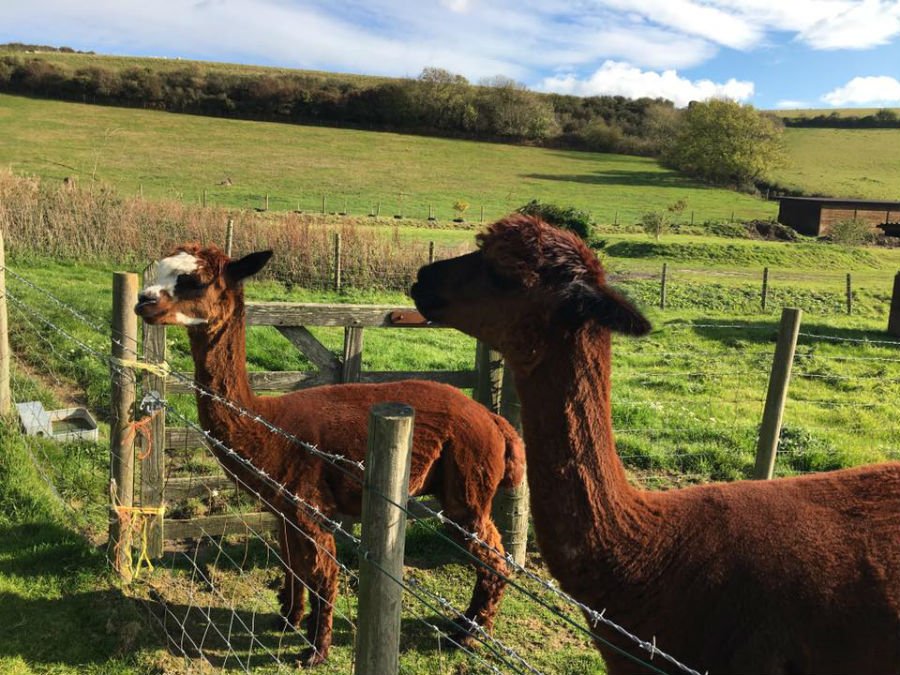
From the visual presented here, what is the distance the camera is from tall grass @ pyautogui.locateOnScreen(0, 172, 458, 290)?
16.5 metres

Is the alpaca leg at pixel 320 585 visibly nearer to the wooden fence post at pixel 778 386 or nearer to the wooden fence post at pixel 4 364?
the wooden fence post at pixel 778 386

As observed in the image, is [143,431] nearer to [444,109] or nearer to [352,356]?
[352,356]

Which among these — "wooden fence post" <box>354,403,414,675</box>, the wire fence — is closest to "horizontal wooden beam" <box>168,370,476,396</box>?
the wire fence

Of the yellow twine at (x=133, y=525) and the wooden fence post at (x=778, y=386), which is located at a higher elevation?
the wooden fence post at (x=778, y=386)

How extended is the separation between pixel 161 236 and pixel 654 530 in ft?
57.1

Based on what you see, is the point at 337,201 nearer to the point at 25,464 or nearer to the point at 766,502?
the point at 25,464

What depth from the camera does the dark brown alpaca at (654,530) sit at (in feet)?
7.65

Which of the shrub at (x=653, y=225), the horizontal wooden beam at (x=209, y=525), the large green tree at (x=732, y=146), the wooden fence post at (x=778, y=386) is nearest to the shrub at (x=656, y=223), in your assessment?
the shrub at (x=653, y=225)

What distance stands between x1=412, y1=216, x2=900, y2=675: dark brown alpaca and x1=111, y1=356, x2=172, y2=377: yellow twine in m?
2.62

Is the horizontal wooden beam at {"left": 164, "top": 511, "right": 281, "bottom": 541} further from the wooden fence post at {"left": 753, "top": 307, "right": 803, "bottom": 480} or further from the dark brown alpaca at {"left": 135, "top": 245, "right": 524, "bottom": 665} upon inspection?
the wooden fence post at {"left": 753, "top": 307, "right": 803, "bottom": 480}

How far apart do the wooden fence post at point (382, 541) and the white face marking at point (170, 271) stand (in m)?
2.81

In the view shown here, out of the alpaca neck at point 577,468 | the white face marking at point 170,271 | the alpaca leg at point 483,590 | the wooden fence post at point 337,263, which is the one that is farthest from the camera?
the wooden fence post at point 337,263

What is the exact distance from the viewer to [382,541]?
1.91 m

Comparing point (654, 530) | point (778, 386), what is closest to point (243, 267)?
point (654, 530)
